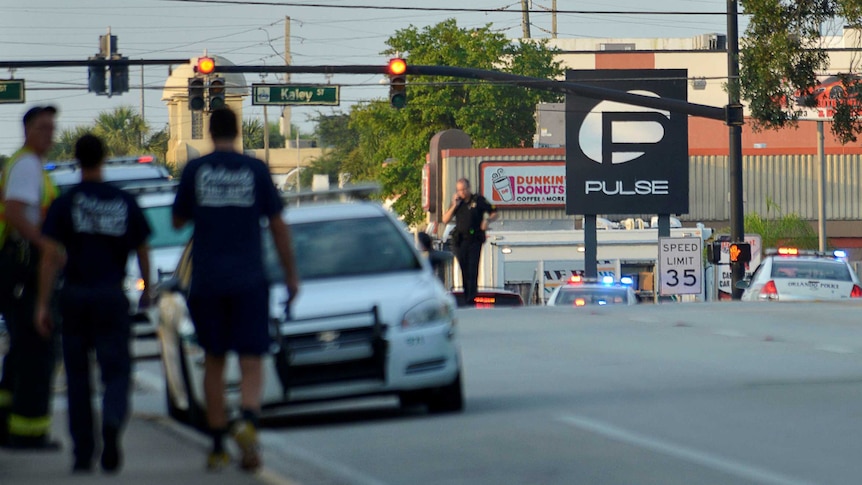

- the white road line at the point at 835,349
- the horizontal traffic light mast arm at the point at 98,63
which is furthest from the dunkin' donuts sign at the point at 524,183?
the white road line at the point at 835,349

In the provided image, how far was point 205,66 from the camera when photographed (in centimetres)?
3116

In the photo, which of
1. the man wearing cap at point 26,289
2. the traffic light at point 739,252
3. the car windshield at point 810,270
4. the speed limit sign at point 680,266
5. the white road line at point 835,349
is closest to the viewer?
the man wearing cap at point 26,289

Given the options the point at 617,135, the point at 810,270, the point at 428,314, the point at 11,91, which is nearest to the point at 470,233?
the point at 810,270

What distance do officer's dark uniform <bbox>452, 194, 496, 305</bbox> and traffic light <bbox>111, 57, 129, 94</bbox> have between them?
44.2 ft

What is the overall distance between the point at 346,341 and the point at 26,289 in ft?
7.42

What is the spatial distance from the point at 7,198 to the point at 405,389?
3.02 metres

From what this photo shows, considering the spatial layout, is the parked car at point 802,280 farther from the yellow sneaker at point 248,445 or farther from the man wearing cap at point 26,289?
the yellow sneaker at point 248,445

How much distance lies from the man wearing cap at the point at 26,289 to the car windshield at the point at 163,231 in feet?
29.4

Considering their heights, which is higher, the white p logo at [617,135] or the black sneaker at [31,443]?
the white p logo at [617,135]

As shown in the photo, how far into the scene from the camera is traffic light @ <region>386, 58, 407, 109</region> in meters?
31.3

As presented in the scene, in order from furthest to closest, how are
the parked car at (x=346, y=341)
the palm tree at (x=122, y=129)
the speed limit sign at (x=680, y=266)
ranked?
the palm tree at (x=122, y=129) < the speed limit sign at (x=680, y=266) < the parked car at (x=346, y=341)

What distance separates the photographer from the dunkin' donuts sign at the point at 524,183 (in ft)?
209

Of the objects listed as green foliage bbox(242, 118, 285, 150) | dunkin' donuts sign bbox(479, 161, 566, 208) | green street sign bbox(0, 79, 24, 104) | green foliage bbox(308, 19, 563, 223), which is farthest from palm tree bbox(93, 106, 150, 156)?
green street sign bbox(0, 79, 24, 104)

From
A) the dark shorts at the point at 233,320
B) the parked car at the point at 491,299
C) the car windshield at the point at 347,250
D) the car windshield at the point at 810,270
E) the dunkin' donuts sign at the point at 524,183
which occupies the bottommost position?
the parked car at the point at 491,299
